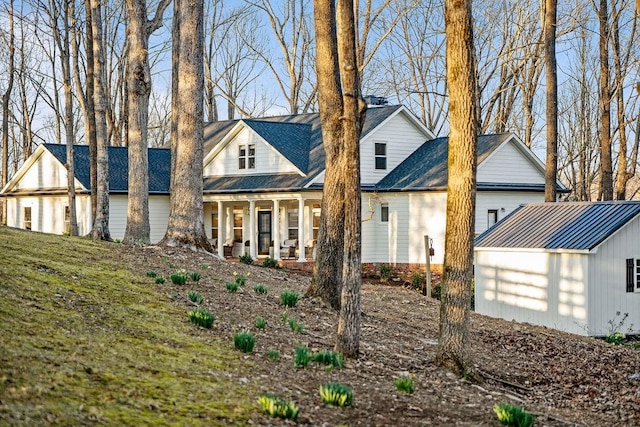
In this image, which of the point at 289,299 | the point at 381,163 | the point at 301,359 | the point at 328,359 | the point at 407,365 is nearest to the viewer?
the point at 301,359

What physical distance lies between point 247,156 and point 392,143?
19.8ft

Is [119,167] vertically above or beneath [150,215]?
above

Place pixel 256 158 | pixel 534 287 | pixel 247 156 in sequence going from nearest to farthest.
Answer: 1. pixel 534 287
2. pixel 256 158
3. pixel 247 156

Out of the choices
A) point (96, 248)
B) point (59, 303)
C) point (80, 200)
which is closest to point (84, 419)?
point (59, 303)

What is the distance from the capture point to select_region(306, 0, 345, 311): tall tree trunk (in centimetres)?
1396

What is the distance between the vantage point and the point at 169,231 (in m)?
19.5

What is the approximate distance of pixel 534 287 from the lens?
20.3 meters

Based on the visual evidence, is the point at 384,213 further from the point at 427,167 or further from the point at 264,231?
the point at 264,231

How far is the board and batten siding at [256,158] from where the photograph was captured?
3444 centimetres

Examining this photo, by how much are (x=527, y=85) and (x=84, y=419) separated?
35784mm

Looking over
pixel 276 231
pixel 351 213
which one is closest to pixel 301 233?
pixel 276 231

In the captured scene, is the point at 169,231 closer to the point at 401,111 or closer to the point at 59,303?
the point at 59,303

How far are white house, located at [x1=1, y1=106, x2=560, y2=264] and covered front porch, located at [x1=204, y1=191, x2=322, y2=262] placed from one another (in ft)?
0.14

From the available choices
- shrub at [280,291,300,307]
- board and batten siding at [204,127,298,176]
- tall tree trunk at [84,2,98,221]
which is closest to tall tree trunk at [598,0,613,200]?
board and batten siding at [204,127,298,176]
